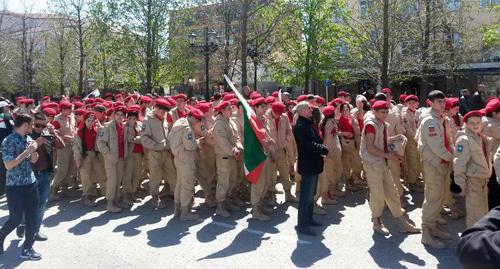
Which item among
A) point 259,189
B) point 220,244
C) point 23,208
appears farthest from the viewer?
point 259,189

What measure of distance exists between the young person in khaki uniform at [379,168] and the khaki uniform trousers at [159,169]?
152 inches

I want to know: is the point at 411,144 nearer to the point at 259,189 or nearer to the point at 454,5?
the point at 259,189

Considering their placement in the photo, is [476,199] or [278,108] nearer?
[476,199]

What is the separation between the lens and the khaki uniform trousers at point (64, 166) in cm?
953

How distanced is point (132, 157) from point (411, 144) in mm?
5521

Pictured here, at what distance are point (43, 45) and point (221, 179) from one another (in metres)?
37.3

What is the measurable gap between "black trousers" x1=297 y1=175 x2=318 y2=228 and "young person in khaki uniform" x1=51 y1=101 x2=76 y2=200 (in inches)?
210

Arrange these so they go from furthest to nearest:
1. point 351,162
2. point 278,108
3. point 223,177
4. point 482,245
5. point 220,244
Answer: point 351,162, point 278,108, point 223,177, point 220,244, point 482,245

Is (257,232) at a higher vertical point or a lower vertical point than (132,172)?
lower

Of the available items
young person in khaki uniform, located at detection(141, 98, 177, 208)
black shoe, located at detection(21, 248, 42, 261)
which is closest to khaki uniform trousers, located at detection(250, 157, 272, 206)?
young person in khaki uniform, located at detection(141, 98, 177, 208)

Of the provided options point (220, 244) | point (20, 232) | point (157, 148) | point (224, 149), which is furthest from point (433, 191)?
point (20, 232)

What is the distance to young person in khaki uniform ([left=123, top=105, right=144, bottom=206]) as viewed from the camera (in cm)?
888

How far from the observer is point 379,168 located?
6.52m

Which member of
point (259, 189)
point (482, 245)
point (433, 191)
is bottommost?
point (259, 189)
